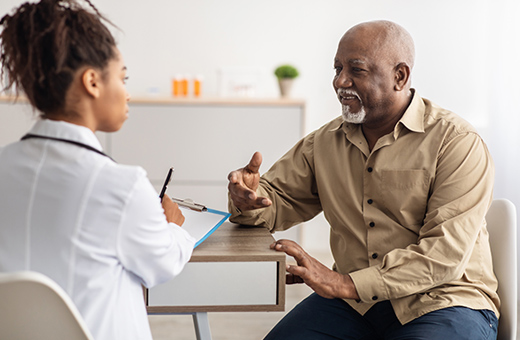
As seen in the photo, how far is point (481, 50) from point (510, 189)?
1370 mm

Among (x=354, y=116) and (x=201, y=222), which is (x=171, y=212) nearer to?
(x=201, y=222)

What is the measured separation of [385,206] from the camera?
1.67 m

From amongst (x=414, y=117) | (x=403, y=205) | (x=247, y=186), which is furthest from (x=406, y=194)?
(x=247, y=186)

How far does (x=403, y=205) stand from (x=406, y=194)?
0.03 m

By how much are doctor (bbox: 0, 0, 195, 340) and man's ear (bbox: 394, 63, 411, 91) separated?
94 cm

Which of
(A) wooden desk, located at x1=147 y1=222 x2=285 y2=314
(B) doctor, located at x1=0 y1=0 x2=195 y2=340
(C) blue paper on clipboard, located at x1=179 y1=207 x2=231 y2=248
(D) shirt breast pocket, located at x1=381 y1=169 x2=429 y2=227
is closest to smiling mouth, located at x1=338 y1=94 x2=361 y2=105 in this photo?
(D) shirt breast pocket, located at x1=381 y1=169 x2=429 y2=227

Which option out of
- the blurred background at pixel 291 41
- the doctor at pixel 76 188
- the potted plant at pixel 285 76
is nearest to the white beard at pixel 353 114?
the doctor at pixel 76 188

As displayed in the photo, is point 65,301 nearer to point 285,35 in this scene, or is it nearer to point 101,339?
point 101,339

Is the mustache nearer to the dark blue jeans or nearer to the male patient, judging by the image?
the male patient

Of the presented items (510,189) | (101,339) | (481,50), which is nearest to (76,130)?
(101,339)

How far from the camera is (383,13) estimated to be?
4.27 meters

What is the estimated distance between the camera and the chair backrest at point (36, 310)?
2.84 feet

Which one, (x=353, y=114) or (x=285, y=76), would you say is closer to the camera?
(x=353, y=114)

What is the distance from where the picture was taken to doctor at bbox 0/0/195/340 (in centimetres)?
98
